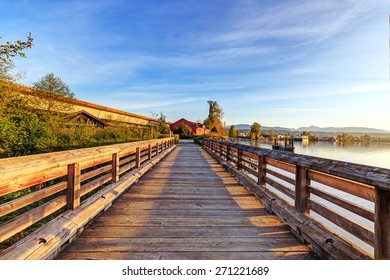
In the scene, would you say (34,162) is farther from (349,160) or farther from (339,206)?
(349,160)

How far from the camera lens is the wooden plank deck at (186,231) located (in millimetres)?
2102

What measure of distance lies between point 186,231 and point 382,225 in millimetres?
1828

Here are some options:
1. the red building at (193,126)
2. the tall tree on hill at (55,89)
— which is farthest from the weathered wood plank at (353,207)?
the red building at (193,126)

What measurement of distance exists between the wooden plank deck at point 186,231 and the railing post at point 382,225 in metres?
0.61

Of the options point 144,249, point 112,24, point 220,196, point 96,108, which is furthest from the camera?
point 96,108

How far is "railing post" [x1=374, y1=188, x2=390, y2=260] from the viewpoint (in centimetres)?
156

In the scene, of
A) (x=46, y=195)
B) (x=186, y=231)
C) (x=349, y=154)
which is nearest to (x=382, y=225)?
(x=186, y=231)

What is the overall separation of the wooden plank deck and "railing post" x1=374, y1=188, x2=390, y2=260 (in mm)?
605

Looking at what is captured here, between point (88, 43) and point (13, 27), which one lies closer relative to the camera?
point (13, 27)

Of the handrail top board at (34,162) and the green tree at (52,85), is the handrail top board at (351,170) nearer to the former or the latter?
the handrail top board at (34,162)
